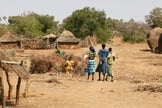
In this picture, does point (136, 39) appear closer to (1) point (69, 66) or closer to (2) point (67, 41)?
(2) point (67, 41)

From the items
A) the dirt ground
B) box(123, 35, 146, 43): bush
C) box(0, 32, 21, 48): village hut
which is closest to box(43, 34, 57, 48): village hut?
box(0, 32, 21, 48): village hut

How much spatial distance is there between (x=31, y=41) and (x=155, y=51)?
15757 mm

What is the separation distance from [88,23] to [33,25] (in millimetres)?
7644

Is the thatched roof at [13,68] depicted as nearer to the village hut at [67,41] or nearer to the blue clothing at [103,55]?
the blue clothing at [103,55]

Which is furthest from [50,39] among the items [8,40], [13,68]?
[13,68]

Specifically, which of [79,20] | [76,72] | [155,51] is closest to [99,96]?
[76,72]

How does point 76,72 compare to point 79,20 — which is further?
point 79,20

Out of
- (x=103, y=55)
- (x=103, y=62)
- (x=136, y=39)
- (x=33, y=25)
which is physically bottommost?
(x=136, y=39)

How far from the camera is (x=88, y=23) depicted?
61.3m

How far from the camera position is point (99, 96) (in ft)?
50.4

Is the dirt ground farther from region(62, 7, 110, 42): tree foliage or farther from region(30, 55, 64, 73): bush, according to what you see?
region(62, 7, 110, 42): tree foliage

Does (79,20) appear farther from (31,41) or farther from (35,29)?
(31,41)

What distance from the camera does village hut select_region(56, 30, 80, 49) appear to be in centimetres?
4988

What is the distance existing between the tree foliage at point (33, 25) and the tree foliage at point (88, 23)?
2.68 m
